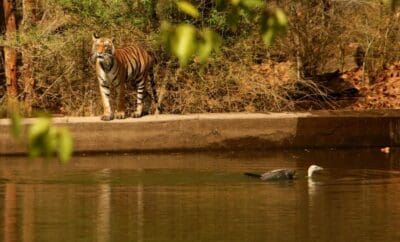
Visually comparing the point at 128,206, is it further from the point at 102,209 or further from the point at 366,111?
the point at 366,111

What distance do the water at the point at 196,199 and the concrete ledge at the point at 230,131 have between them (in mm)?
560

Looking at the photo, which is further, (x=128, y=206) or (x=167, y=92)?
(x=167, y=92)

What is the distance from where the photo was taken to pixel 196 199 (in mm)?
12422

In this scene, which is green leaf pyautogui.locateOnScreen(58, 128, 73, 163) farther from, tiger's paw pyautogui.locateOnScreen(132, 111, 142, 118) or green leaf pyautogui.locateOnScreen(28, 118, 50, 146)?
tiger's paw pyautogui.locateOnScreen(132, 111, 142, 118)

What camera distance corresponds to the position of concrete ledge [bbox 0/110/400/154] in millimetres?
17750

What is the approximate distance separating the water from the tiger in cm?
146

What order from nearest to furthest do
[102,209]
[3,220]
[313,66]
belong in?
[3,220] < [102,209] < [313,66]

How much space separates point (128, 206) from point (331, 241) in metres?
2.93

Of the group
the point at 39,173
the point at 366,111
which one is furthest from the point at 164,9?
the point at 39,173

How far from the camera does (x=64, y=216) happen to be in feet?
36.9

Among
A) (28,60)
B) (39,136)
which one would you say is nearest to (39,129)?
(39,136)

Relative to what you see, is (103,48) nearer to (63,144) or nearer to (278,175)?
(278,175)

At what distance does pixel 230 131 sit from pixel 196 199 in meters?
5.81

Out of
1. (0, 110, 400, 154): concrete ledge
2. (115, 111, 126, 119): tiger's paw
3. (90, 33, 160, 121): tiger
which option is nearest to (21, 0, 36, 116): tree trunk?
(90, 33, 160, 121): tiger
